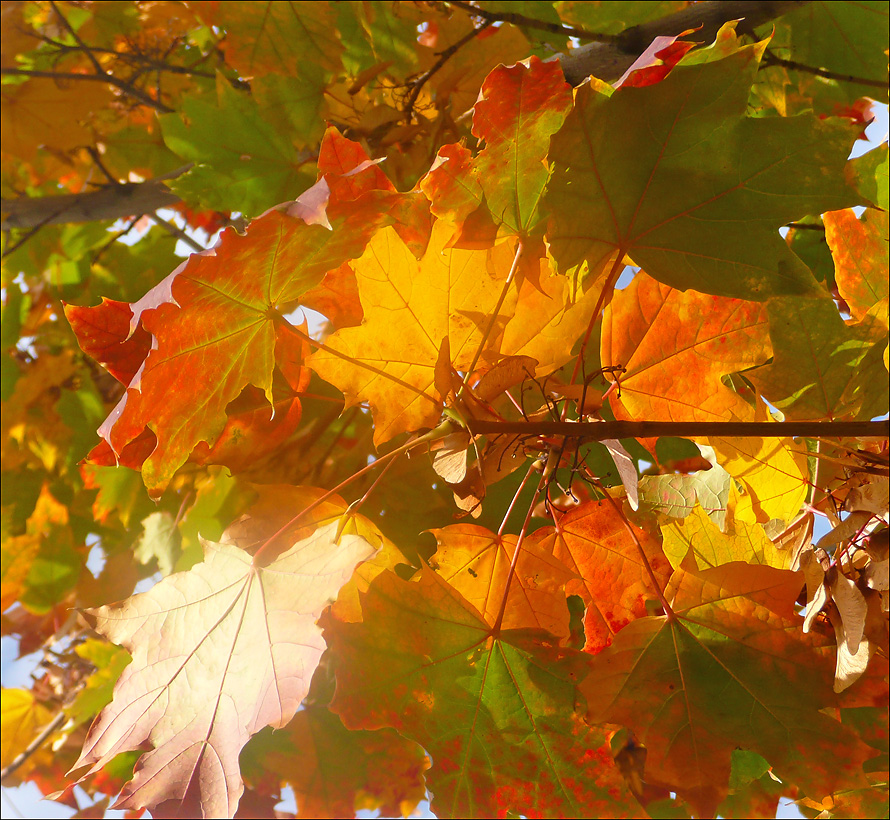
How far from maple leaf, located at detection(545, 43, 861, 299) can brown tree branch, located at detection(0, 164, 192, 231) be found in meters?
0.87

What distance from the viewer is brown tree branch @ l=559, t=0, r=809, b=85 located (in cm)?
67

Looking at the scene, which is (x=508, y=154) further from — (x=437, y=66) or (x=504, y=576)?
(x=437, y=66)

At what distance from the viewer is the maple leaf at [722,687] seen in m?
0.39

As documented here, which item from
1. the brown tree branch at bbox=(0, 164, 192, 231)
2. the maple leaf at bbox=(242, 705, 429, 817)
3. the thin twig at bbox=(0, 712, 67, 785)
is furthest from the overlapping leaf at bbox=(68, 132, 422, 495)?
the thin twig at bbox=(0, 712, 67, 785)

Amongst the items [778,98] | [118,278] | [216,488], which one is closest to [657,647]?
[216,488]

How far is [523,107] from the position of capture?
1.25 feet

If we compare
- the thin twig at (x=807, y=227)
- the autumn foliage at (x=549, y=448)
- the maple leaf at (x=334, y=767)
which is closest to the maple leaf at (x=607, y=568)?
the autumn foliage at (x=549, y=448)

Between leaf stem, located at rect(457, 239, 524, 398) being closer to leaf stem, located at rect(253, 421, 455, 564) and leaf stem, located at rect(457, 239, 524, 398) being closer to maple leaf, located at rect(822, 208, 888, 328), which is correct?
leaf stem, located at rect(253, 421, 455, 564)

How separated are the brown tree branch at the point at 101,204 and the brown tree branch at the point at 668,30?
0.67m

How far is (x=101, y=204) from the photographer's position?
107 cm

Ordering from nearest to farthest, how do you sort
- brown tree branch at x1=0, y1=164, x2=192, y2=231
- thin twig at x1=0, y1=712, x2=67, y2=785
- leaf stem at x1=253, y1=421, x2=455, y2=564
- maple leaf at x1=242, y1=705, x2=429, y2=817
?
1. leaf stem at x1=253, y1=421, x2=455, y2=564
2. maple leaf at x1=242, y1=705, x2=429, y2=817
3. brown tree branch at x1=0, y1=164, x2=192, y2=231
4. thin twig at x1=0, y1=712, x2=67, y2=785

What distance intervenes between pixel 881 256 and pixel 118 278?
3.96 ft

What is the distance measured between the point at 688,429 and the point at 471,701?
247mm

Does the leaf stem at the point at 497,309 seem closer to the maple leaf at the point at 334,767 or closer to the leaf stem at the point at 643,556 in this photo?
the leaf stem at the point at 643,556
